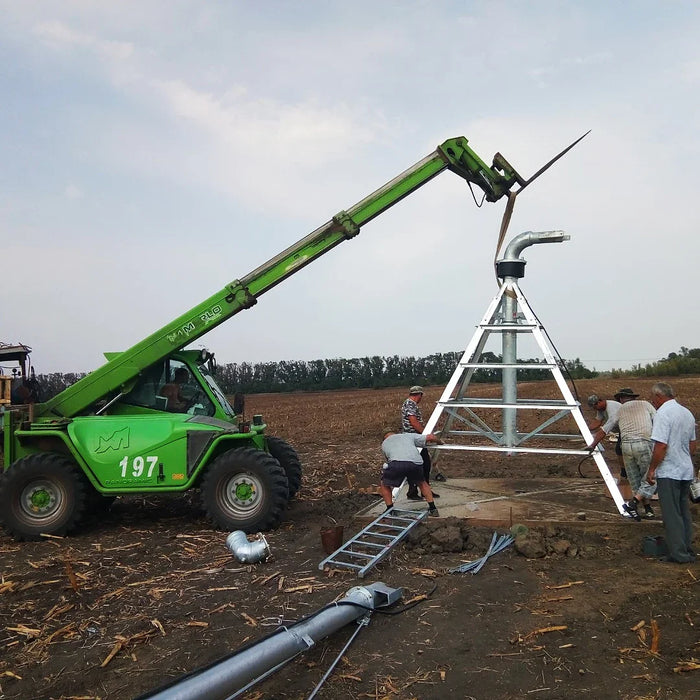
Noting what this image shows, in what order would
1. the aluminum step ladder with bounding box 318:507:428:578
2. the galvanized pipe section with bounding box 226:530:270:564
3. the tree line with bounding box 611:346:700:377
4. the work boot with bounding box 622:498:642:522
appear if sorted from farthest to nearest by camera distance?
the tree line with bounding box 611:346:700:377 < the work boot with bounding box 622:498:642:522 < the galvanized pipe section with bounding box 226:530:270:564 < the aluminum step ladder with bounding box 318:507:428:578

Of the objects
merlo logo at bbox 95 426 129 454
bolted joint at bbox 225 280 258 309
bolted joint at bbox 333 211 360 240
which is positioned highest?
bolted joint at bbox 333 211 360 240

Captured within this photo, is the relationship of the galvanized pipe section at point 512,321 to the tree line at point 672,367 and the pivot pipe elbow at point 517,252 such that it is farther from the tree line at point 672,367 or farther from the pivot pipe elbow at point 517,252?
the tree line at point 672,367

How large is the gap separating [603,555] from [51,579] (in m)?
5.68

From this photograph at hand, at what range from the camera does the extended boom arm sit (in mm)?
9172

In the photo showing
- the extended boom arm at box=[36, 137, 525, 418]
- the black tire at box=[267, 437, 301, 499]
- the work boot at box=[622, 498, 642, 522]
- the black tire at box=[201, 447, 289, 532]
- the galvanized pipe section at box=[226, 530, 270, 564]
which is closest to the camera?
the galvanized pipe section at box=[226, 530, 270, 564]

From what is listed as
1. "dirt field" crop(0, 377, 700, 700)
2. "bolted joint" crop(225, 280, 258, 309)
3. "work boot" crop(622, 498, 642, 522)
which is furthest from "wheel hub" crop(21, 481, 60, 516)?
"work boot" crop(622, 498, 642, 522)

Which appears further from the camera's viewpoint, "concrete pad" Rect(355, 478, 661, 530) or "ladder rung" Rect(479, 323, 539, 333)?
"ladder rung" Rect(479, 323, 539, 333)

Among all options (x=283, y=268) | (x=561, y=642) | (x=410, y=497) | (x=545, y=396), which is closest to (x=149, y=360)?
(x=283, y=268)

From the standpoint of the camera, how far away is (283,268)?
31.1ft

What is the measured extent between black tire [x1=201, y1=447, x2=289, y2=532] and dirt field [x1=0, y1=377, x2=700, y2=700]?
0.26m

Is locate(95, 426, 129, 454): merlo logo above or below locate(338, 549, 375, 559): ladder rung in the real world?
above

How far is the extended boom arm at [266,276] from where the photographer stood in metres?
9.17

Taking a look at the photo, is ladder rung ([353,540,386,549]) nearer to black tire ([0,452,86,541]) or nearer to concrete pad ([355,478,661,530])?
concrete pad ([355,478,661,530])

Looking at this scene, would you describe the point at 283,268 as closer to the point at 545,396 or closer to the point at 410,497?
the point at 410,497
